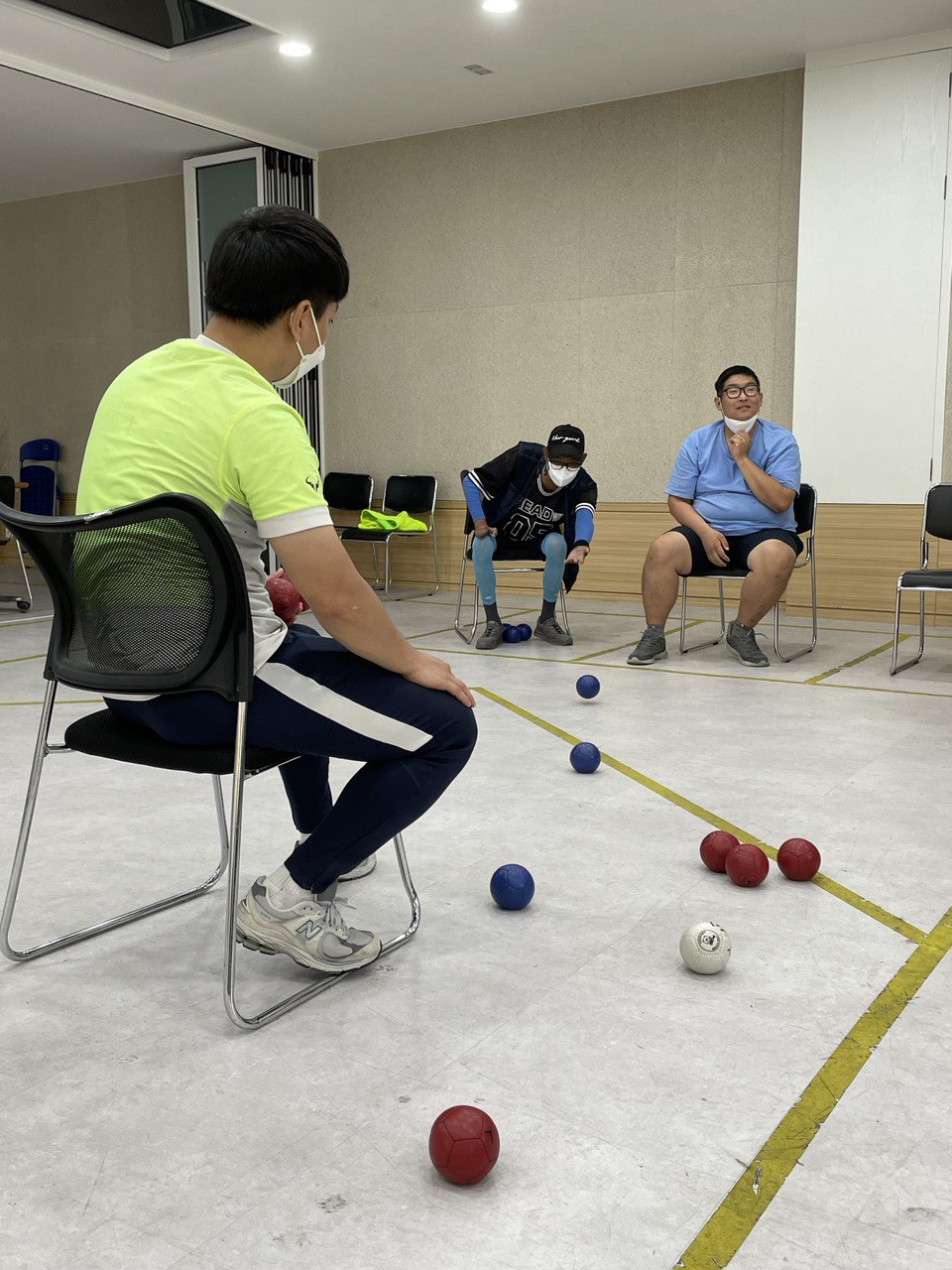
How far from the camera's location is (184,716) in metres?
1.83

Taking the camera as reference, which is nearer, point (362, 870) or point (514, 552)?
point (362, 870)

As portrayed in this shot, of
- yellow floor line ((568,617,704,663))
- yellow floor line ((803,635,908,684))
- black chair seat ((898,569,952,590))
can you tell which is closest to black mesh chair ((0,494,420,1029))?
yellow floor line ((803,635,908,684))

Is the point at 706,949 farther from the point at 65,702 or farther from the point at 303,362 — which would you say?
the point at 65,702

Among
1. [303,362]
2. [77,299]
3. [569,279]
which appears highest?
[77,299]

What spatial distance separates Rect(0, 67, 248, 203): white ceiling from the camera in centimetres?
735

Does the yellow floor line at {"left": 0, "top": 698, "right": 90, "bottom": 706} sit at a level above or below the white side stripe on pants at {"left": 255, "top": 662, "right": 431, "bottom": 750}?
below

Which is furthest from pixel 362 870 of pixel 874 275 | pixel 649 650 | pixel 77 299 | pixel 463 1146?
pixel 77 299

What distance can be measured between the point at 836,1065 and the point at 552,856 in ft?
3.35

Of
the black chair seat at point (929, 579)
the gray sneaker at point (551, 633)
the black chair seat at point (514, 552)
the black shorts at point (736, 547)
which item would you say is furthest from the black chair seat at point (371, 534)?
the black chair seat at point (929, 579)

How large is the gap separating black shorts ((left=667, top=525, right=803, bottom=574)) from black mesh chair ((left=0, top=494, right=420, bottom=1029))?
12.3 feet

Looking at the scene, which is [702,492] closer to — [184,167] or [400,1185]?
[400,1185]

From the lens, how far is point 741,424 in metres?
A: 5.34

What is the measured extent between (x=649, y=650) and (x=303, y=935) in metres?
3.54

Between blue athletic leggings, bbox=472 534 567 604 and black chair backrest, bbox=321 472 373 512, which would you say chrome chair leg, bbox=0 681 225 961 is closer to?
blue athletic leggings, bbox=472 534 567 604
